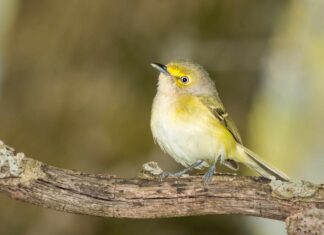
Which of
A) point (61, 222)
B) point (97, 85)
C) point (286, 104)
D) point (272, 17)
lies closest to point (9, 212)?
point (61, 222)

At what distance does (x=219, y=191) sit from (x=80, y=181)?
88 cm

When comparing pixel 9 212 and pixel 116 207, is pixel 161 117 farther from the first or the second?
pixel 9 212

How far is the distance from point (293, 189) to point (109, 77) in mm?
2705

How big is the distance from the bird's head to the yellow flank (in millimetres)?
122

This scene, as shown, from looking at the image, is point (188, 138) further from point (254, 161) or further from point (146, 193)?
point (146, 193)

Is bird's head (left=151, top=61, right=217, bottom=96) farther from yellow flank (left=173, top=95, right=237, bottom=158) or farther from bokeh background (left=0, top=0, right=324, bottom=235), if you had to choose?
bokeh background (left=0, top=0, right=324, bottom=235)

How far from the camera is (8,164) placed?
3791 mm

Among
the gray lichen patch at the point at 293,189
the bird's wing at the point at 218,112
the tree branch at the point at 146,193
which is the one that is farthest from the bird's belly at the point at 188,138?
the gray lichen patch at the point at 293,189

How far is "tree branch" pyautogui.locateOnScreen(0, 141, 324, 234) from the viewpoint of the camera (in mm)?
3846

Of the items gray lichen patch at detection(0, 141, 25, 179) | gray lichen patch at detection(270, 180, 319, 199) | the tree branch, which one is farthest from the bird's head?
gray lichen patch at detection(0, 141, 25, 179)

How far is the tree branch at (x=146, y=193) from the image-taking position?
3846 millimetres

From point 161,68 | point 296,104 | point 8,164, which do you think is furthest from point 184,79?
point 296,104

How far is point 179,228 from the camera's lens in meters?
5.94

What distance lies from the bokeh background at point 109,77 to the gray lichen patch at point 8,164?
77.0 inches
